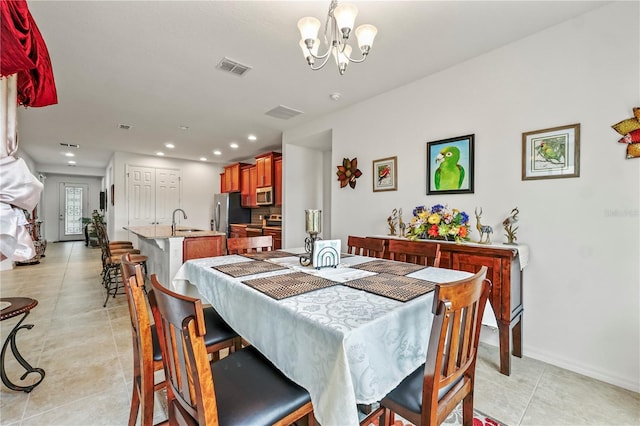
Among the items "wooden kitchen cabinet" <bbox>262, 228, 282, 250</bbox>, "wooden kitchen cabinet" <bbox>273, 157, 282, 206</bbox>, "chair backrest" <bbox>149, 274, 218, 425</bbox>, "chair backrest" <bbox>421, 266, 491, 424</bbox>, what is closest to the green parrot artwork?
"chair backrest" <bbox>421, 266, 491, 424</bbox>

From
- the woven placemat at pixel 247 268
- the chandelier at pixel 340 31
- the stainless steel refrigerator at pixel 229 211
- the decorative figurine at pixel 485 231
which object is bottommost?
the woven placemat at pixel 247 268

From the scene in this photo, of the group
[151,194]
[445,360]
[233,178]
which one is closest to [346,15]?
[445,360]

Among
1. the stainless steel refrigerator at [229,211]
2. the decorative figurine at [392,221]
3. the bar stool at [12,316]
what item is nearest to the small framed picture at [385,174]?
the decorative figurine at [392,221]

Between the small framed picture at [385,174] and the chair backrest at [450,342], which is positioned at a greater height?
the small framed picture at [385,174]

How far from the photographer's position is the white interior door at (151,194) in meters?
6.74

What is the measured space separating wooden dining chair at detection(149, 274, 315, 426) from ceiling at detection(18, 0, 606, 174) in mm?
1989

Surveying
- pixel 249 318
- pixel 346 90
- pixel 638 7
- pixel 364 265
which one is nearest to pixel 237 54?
pixel 346 90

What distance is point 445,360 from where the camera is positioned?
1028mm

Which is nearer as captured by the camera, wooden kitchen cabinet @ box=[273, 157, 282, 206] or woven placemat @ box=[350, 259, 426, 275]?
woven placemat @ box=[350, 259, 426, 275]

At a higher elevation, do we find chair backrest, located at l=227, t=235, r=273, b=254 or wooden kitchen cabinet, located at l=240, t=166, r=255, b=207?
wooden kitchen cabinet, located at l=240, t=166, r=255, b=207

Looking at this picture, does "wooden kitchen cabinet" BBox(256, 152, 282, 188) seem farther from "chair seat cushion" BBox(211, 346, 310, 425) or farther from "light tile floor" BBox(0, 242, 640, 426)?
"chair seat cushion" BBox(211, 346, 310, 425)

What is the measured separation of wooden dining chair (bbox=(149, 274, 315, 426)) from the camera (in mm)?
826

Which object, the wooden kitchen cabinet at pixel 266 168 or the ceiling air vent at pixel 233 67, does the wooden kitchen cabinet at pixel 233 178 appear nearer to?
the wooden kitchen cabinet at pixel 266 168

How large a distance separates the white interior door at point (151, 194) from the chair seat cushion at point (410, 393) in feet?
24.1
